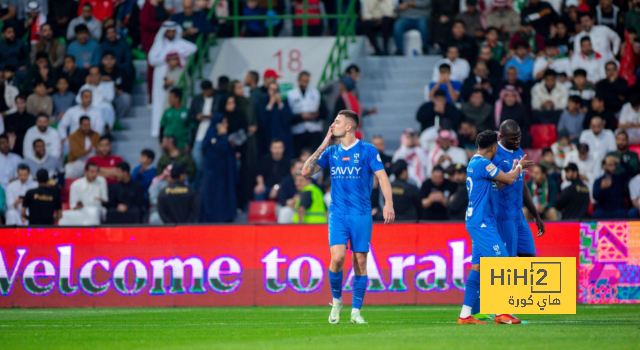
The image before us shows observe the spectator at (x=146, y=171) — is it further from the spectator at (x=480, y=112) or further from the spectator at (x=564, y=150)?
the spectator at (x=564, y=150)

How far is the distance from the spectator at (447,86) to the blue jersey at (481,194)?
947 centimetres

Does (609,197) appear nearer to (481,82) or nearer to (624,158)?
(624,158)

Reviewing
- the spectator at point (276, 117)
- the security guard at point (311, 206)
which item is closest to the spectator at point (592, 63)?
the spectator at point (276, 117)

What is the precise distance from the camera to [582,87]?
19.6 m

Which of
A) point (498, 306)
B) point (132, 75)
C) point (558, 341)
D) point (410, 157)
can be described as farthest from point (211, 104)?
point (558, 341)

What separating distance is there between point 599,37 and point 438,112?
4397 mm

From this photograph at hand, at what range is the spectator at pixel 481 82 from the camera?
1941cm

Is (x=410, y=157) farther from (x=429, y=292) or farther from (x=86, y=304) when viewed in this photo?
(x=86, y=304)

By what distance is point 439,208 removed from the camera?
667 inches

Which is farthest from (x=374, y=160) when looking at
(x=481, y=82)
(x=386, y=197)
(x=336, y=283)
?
(x=481, y=82)

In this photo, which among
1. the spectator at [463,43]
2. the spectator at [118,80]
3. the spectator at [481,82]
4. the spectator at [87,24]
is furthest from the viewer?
the spectator at [87,24]

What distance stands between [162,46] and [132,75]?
1.31m

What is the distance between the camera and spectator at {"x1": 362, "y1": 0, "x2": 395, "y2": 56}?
22.5 metres

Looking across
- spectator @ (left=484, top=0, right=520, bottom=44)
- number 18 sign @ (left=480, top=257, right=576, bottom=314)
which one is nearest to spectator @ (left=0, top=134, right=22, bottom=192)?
spectator @ (left=484, top=0, right=520, bottom=44)
